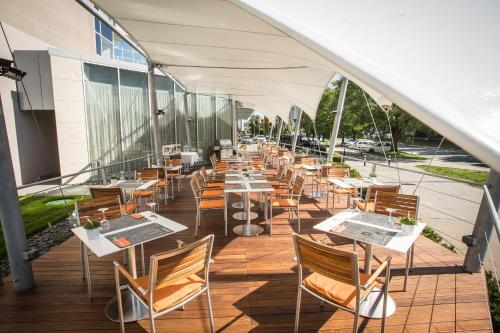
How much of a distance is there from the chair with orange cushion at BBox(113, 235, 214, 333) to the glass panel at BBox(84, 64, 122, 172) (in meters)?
8.82

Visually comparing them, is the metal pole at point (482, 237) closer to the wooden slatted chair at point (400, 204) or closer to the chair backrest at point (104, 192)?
the wooden slatted chair at point (400, 204)

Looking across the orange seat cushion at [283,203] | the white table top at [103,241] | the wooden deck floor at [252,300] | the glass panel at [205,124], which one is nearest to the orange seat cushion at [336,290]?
the wooden deck floor at [252,300]

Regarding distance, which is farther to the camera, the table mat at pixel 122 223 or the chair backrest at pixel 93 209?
the chair backrest at pixel 93 209

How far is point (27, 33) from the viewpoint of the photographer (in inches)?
400

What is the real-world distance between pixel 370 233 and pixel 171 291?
5.91 ft

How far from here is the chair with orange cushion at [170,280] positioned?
1836mm

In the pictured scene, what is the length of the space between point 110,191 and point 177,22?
2.58 metres

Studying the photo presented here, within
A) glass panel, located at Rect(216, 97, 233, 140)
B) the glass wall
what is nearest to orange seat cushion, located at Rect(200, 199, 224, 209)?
the glass wall

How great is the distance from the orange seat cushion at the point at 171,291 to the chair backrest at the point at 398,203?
2500mm

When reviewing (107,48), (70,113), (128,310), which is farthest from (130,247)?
(107,48)

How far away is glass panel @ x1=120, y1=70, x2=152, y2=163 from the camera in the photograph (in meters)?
10.0

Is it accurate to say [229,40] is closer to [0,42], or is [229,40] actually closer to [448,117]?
[448,117]

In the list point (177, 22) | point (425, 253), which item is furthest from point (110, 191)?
point (425, 253)

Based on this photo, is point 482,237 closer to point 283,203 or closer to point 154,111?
point 283,203
